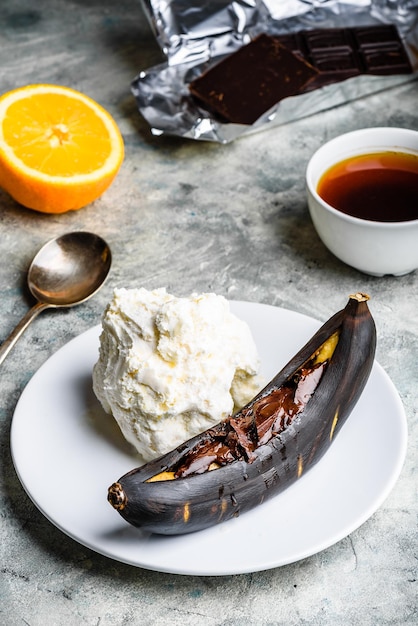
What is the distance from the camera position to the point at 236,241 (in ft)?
5.45

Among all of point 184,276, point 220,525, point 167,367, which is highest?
point 167,367

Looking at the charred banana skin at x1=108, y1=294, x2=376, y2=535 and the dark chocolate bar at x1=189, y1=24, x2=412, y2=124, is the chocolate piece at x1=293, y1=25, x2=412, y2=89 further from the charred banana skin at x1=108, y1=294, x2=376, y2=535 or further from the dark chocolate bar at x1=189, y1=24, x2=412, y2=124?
the charred banana skin at x1=108, y1=294, x2=376, y2=535

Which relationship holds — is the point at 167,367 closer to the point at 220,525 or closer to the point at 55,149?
the point at 220,525

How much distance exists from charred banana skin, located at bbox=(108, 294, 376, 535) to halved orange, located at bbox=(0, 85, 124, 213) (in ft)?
2.30

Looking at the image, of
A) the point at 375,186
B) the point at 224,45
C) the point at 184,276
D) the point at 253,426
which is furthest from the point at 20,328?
the point at 224,45

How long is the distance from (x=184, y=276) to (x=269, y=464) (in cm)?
63

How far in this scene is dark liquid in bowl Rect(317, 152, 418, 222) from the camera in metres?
1.51

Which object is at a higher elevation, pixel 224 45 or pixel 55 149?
pixel 55 149

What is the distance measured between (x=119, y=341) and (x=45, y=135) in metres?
0.68

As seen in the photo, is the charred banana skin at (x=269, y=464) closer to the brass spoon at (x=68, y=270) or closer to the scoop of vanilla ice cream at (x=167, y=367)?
the scoop of vanilla ice cream at (x=167, y=367)

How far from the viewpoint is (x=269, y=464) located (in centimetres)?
103

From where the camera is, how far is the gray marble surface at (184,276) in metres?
1.07

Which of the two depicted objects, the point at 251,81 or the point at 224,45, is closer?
the point at 251,81

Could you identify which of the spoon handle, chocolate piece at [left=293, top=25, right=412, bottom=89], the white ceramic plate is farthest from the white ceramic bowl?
the spoon handle
